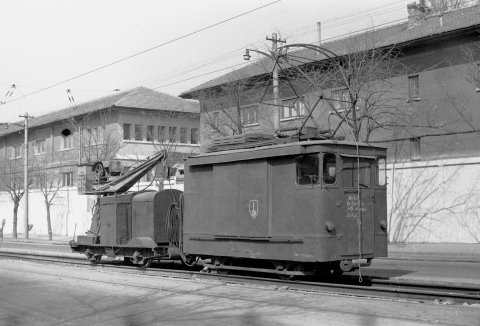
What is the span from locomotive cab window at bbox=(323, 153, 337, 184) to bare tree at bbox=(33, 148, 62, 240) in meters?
32.9

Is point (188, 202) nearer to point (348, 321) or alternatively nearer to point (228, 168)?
point (228, 168)

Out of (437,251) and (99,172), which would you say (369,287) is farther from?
(437,251)

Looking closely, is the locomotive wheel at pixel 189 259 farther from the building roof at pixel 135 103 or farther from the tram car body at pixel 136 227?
the building roof at pixel 135 103

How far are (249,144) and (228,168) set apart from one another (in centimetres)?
74

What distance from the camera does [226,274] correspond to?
14344 millimetres

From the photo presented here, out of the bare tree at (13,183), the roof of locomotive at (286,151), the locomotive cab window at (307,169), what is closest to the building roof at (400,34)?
the roof of locomotive at (286,151)

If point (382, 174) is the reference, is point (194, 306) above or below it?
below

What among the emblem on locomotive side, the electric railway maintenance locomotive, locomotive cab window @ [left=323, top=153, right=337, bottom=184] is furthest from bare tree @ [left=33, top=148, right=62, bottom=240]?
locomotive cab window @ [left=323, top=153, right=337, bottom=184]

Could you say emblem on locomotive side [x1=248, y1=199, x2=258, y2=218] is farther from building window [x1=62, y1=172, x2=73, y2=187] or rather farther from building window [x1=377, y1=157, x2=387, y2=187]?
building window [x1=62, y1=172, x2=73, y2=187]

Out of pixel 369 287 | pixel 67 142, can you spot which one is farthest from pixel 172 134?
pixel 369 287

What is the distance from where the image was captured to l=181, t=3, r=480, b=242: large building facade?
82.1 feet

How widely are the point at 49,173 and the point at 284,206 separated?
3989 cm

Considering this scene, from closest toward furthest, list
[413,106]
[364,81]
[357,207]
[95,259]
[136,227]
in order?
[357,207] → [136,227] → [95,259] → [364,81] → [413,106]

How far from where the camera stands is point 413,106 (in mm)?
32250
